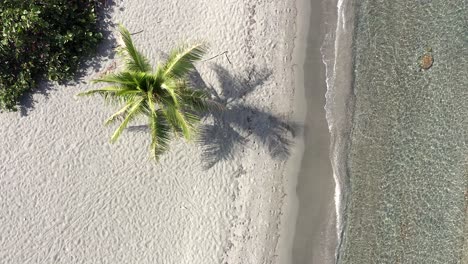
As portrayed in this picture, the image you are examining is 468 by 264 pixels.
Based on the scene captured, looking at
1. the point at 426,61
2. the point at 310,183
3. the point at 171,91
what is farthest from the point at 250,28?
the point at 426,61

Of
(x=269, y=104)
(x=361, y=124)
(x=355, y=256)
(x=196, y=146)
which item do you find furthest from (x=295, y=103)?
(x=355, y=256)

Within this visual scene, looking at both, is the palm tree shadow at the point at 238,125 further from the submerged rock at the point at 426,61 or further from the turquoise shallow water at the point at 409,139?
the submerged rock at the point at 426,61

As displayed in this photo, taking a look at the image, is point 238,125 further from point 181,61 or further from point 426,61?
point 426,61

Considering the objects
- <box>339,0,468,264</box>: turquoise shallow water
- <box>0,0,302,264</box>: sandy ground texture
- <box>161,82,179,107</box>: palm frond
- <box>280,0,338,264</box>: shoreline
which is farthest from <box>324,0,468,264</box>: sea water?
<box>161,82,179,107</box>: palm frond

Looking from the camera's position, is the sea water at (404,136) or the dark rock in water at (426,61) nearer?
the sea water at (404,136)

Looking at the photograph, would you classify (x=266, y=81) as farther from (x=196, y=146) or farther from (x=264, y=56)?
(x=196, y=146)

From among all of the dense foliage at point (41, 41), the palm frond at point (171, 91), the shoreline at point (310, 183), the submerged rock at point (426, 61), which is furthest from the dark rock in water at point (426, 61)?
the dense foliage at point (41, 41)
